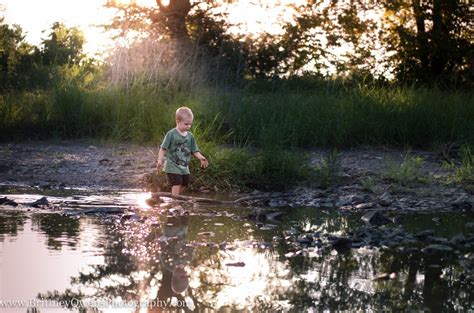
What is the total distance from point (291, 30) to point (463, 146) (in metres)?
9.20

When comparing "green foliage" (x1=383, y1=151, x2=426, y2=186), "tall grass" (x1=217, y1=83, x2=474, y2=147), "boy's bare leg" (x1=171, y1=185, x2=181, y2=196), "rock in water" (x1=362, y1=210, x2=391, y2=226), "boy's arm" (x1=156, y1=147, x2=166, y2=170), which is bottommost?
"boy's bare leg" (x1=171, y1=185, x2=181, y2=196)

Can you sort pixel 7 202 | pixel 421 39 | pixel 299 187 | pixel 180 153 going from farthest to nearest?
pixel 421 39 < pixel 299 187 < pixel 180 153 < pixel 7 202

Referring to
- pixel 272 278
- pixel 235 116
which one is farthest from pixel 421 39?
pixel 272 278

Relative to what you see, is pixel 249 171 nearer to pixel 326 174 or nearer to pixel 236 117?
pixel 326 174

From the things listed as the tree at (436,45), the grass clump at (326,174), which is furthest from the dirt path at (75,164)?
the tree at (436,45)

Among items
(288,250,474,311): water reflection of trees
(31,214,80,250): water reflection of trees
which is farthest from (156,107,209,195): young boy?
(288,250,474,311): water reflection of trees

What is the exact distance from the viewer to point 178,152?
10.1 meters

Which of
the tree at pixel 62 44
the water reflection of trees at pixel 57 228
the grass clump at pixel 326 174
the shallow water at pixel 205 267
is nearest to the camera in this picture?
the shallow water at pixel 205 267

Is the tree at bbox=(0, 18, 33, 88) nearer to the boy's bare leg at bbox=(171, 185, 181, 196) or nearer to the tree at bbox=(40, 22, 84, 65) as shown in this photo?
the tree at bbox=(40, 22, 84, 65)

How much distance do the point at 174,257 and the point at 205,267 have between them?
1.35ft

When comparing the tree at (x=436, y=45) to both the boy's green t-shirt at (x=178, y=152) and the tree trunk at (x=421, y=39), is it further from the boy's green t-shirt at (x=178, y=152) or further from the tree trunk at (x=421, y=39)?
the boy's green t-shirt at (x=178, y=152)

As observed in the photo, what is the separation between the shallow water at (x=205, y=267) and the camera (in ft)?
16.8

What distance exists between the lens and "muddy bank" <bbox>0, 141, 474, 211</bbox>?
10.4 meters

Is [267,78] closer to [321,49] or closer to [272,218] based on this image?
[321,49]
